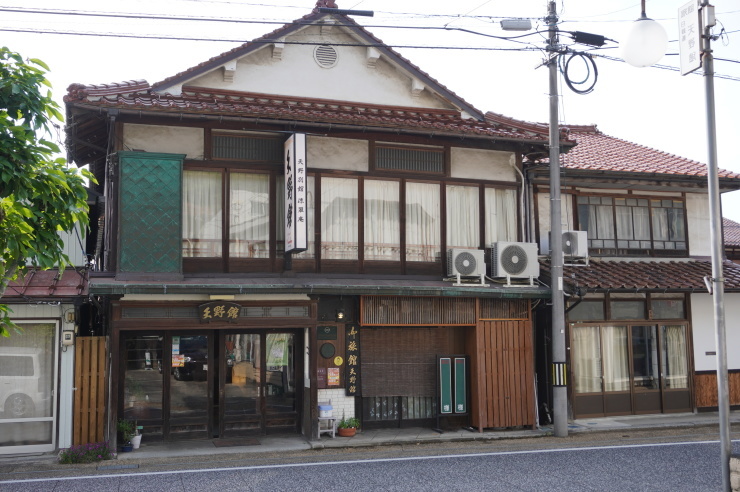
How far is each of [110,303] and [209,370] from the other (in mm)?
2491

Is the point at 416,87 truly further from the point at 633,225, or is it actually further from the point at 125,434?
the point at 125,434

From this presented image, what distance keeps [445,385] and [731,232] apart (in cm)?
1626

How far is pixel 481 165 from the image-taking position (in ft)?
55.8

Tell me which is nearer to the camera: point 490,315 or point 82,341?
point 82,341

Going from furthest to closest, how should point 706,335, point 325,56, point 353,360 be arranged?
point 706,335 < point 325,56 < point 353,360

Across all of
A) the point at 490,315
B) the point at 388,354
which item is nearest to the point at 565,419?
the point at 490,315

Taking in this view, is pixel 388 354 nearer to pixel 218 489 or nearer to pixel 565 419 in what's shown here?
pixel 565 419

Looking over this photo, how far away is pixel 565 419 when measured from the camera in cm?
1559

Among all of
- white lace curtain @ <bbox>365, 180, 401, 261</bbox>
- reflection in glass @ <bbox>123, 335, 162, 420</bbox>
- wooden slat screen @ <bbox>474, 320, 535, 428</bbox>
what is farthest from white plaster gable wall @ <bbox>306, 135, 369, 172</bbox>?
reflection in glass @ <bbox>123, 335, 162, 420</bbox>

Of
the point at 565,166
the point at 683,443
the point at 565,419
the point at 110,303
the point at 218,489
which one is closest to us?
the point at 218,489

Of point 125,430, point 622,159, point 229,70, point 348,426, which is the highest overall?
point 229,70

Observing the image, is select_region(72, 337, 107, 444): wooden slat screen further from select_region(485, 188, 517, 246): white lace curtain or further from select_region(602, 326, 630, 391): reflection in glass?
select_region(602, 326, 630, 391): reflection in glass

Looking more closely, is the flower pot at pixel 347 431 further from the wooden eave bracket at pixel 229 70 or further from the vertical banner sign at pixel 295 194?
the wooden eave bracket at pixel 229 70

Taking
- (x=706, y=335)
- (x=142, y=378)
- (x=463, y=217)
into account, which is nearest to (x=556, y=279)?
(x=463, y=217)
